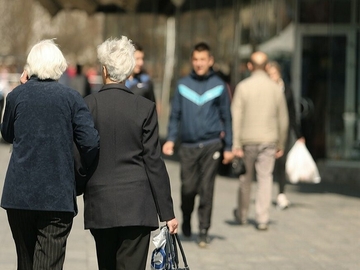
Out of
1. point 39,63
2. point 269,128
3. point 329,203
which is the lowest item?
point 329,203

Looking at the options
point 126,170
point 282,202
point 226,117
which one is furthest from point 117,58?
point 282,202

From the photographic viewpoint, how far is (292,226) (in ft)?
37.2

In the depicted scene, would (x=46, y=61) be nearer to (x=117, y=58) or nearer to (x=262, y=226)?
Result: (x=117, y=58)

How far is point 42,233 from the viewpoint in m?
5.80

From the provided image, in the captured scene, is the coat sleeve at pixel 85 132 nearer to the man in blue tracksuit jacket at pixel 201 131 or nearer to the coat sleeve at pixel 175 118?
the man in blue tracksuit jacket at pixel 201 131

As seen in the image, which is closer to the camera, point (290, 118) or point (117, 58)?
point (117, 58)

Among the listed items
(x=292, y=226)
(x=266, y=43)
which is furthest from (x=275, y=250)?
(x=266, y=43)

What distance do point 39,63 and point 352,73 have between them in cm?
1157

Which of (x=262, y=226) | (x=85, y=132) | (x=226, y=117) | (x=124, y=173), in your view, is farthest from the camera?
(x=262, y=226)

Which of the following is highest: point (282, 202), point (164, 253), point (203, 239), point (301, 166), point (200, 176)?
point (164, 253)

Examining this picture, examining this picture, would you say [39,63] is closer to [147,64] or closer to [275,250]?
[275,250]

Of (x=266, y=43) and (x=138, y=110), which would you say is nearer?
(x=138, y=110)

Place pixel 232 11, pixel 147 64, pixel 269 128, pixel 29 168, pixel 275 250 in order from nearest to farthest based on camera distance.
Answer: pixel 29 168 → pixel 275 250 → pixel 269 128 → pixel 232 11 → pixel 147 64

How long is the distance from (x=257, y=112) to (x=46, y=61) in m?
5.51
